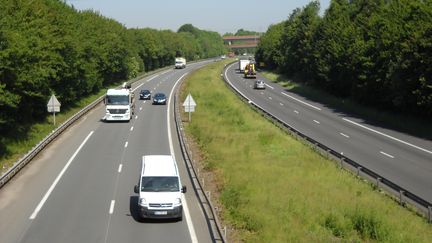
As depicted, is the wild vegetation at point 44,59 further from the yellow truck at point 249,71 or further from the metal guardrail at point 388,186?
the yellow truck at point 249,71

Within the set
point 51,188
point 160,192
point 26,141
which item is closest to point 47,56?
point 26,141

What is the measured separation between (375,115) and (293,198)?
125 feet

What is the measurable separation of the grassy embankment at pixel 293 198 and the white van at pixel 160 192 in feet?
7.15

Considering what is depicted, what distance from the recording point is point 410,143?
4303cm

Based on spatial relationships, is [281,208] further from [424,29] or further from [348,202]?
[424,29]

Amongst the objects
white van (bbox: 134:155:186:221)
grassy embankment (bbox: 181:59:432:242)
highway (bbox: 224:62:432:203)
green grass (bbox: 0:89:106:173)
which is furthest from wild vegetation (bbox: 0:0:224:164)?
highway (bbox: 224:62:432:203)

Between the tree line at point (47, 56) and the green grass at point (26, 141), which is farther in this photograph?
the tree line at point (47, 56)

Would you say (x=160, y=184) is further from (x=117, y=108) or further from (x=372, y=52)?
(x=372, y=52)

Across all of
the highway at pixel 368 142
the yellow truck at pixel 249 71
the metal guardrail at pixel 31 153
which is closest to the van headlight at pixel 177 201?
the metal guardrail at pixel 31 153

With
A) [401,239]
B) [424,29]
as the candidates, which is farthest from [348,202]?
[424,29]

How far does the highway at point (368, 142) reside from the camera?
1225 inches

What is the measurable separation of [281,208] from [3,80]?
2050cm

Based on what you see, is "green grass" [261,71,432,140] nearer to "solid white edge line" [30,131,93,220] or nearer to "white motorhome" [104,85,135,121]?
"white motorhome" [104,85,135,121]

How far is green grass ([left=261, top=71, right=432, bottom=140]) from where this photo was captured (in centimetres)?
4926
